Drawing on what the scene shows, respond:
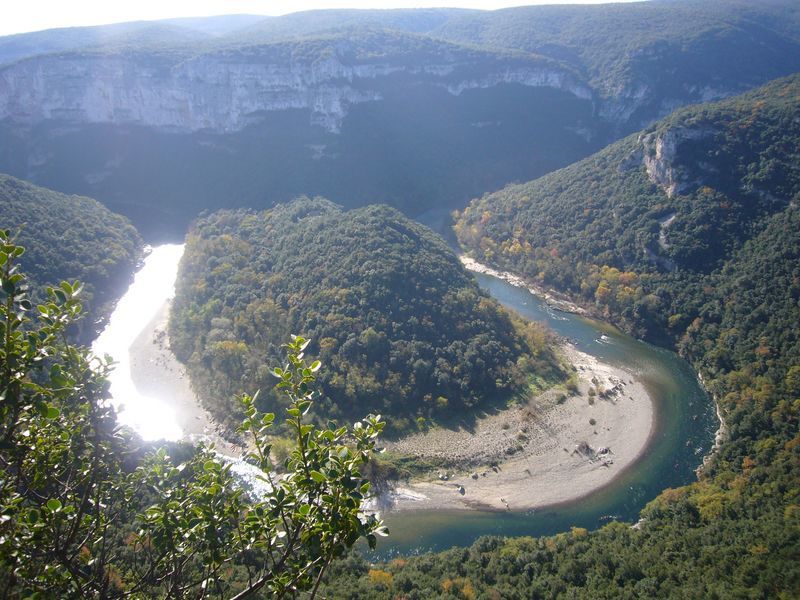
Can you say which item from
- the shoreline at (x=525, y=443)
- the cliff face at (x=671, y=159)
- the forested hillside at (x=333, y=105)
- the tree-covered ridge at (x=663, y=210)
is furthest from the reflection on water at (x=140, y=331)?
the cliff face at (x=671, y=159)

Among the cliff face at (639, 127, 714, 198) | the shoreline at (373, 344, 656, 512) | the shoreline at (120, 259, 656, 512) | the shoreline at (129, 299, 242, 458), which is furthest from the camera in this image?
the cliff face at (639, 127, 714, 198)

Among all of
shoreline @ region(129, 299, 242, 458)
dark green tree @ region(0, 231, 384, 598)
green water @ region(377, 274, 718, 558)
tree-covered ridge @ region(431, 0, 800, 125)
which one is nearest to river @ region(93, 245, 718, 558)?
green water @ region(377, 274, 718, 558)

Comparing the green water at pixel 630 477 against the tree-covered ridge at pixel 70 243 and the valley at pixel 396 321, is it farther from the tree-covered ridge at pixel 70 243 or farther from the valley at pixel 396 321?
the tree-covered ridge at pixel 70 243

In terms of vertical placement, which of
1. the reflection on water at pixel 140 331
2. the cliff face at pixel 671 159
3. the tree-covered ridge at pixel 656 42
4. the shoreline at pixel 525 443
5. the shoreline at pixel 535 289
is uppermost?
the tree-covered ridge at pixel 656 42

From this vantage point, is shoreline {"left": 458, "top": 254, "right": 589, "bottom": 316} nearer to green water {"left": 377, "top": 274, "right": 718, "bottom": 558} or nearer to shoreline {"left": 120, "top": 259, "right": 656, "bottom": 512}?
green water {"left": 377, "top": 274, "right": 718, "bottom": 558}

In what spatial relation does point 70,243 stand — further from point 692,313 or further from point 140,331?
point 692,313
